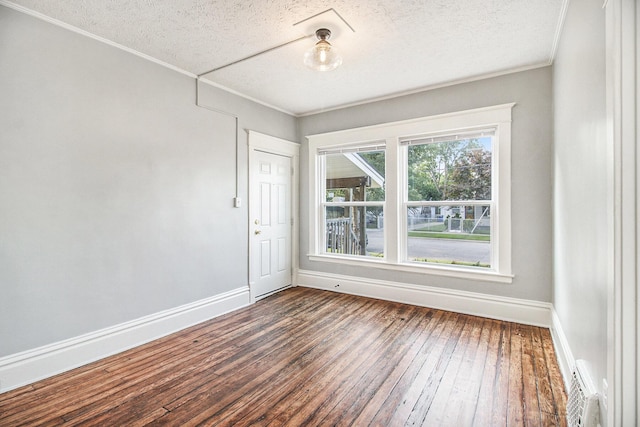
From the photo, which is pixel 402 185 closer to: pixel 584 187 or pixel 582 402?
pixel 584 187

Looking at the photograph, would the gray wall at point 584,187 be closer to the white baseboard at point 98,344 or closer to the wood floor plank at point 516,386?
the wood floor plank at point 516,386

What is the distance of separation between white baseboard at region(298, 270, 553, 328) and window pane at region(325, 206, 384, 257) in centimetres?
40

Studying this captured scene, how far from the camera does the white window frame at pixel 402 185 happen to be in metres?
3.34

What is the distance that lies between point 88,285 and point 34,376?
67 centimetres

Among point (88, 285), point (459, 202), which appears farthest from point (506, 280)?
point (88, 285)

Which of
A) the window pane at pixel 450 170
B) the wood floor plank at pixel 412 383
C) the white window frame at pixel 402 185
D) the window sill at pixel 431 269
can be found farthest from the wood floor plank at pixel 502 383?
the window pane at pixel 450 170

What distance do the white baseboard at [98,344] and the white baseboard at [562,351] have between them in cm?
317

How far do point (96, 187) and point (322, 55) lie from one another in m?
2.13

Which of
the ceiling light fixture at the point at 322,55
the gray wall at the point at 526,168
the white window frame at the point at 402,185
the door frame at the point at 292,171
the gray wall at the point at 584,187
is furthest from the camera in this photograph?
the door frame at the point at 292,171

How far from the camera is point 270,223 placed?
14.4ft

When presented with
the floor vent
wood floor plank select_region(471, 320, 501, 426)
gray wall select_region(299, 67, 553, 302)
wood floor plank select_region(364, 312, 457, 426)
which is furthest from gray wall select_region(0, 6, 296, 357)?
the floor vent

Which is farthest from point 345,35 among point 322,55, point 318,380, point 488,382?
point 488,382

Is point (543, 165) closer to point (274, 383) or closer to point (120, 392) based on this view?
point (274, 383)

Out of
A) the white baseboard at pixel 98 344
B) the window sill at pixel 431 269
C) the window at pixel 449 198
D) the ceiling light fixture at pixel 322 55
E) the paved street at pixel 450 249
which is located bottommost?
the white baseboard at pixel 98 344
